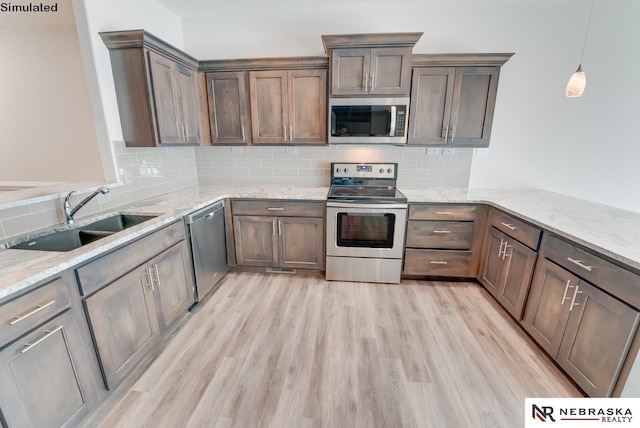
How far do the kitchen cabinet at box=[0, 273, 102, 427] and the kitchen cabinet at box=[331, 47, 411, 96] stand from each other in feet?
7.97

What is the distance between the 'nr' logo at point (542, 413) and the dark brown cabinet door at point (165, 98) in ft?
10.1

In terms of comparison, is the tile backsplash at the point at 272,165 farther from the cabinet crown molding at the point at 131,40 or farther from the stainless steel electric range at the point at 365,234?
the cabinet crown molding at the point at 131,40

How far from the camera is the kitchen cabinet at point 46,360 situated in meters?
1.03

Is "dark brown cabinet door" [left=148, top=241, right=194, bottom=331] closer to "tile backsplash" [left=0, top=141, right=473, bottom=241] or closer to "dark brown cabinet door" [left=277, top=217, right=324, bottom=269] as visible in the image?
"tile backsplash" [left=0, top=141, right=473, bottom=241]

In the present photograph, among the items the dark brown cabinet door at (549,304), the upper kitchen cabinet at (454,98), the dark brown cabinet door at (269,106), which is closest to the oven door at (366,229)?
the upper kitchen cabinet at (454,98)

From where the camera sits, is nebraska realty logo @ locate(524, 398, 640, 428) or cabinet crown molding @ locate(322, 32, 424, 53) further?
cabinet crown molding @ locate(322, 32, 424, 53)

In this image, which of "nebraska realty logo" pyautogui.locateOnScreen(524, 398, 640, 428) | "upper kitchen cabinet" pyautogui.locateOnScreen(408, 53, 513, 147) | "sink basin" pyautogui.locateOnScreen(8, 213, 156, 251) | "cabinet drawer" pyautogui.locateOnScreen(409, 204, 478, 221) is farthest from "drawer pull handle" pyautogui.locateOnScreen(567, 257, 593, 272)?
"sink basin" pyautogui.locateOnScreen(8, 213, 156, 251)

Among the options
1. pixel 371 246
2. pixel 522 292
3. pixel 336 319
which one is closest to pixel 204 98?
pixel 371 246

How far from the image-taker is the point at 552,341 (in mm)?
1747

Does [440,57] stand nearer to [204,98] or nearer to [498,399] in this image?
[204,98]

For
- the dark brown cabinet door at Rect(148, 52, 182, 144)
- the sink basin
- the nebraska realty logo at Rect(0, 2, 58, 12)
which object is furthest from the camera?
the nebraska realty logo at Rect(0, 2, 58, 12)

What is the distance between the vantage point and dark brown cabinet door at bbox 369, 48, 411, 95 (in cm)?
241

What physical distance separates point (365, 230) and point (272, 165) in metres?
1.37

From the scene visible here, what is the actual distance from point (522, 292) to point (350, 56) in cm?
244
